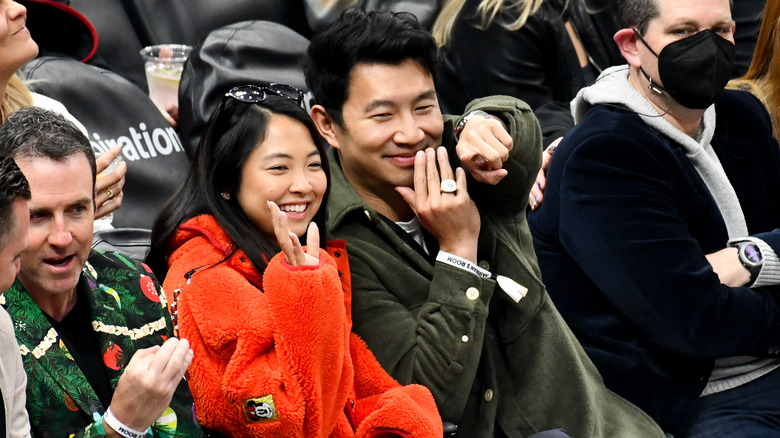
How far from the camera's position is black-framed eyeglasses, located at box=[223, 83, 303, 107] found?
8.15ft

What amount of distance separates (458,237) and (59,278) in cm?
97

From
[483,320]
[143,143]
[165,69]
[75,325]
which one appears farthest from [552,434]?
[165,69]

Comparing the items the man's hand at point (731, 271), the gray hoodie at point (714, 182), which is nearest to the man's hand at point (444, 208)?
the gray hoodie at point (714, 182)

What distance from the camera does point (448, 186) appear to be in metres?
2.63

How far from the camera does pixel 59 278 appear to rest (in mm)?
2027

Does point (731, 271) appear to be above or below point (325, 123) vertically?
below

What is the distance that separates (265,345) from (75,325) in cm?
37

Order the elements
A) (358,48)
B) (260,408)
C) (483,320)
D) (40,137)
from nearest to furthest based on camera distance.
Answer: (40,137), (260,408), (483,320), (358,48)

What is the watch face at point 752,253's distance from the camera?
2973 mm

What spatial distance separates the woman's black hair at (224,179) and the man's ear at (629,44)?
3.57 feet

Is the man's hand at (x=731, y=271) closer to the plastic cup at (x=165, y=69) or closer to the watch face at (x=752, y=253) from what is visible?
the watch face at (x=752, y=253)

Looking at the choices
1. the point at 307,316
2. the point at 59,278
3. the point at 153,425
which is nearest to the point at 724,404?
the point at 307,316

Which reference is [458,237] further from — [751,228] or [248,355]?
[751,228]

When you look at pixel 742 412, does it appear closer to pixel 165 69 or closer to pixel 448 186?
pixel 448 186
